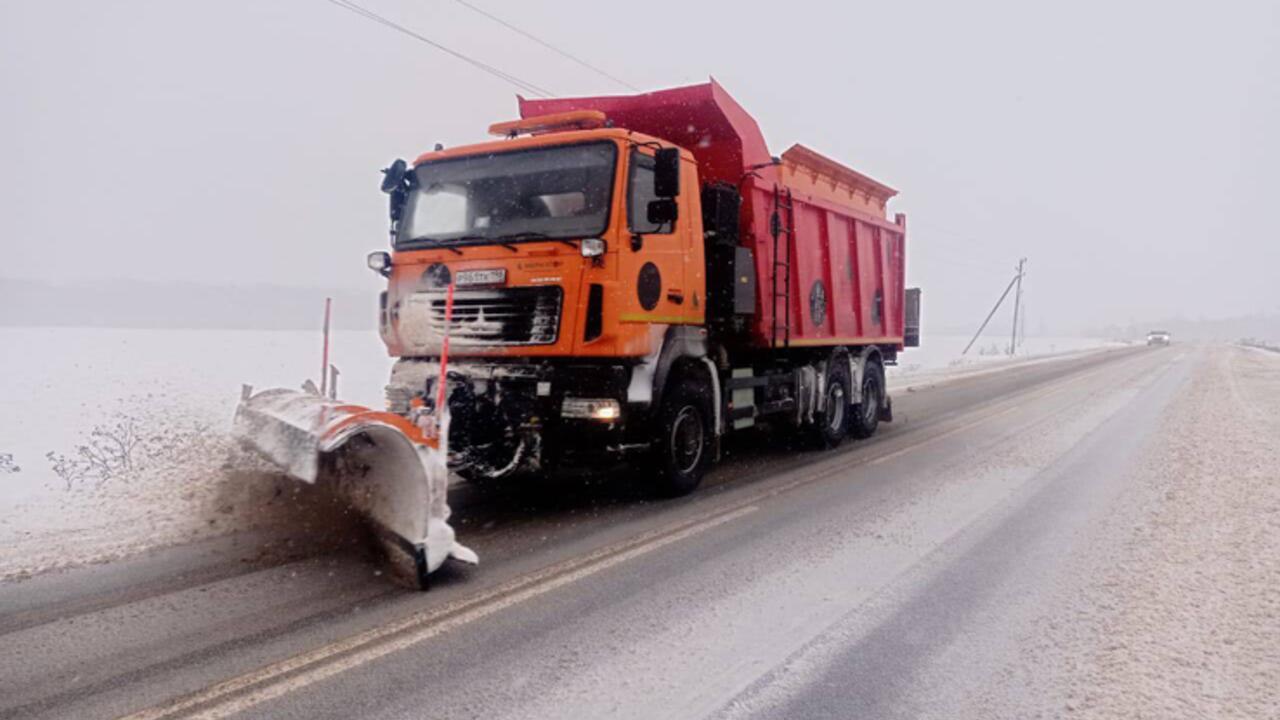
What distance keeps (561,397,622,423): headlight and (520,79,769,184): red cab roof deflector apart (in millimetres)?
2934

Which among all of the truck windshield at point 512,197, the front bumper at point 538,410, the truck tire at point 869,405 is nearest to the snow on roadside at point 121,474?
the front bumper at point 538,410

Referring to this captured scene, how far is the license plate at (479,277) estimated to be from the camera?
609cm

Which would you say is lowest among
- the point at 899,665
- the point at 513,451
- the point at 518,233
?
the point at 899,665

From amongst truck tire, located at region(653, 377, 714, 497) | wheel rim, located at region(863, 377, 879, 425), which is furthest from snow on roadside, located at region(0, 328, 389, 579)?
wheel rim, located at region(863, 377, 879, 425)

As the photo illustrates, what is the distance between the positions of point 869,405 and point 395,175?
23.2 feet

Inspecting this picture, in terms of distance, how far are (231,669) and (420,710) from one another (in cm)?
89

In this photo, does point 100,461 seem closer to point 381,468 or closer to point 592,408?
point 381,468

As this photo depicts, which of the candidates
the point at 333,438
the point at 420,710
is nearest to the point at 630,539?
the point at 333,438

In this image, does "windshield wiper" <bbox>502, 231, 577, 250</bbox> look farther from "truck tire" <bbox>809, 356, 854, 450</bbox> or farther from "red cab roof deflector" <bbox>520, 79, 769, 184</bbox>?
"truck tire" <bbox>809, 356, 854, 450</bbox>

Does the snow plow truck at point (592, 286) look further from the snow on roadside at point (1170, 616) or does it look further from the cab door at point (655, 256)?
the snow on roadside at point (1170, 616)

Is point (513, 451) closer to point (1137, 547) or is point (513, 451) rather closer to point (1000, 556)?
point (1000, 556)

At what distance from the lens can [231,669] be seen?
329cm

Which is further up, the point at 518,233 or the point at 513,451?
the point at 518,233

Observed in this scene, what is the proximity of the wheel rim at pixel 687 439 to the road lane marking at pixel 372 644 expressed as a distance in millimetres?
1706
